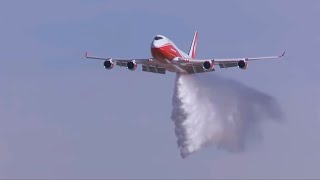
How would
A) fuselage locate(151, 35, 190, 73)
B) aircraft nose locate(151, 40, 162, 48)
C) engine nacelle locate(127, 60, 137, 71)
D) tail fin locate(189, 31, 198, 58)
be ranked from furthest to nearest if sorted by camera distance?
1. tail fin locate(189, 31, 198, 58)
2. engine nacelle locate(127, 60, 137, 71)
3. aircraft nose locate(151, 40, 162, 48)
4. fuselage locate(151, 35, 190, 73)

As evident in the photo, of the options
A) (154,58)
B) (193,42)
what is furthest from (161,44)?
(193,42)

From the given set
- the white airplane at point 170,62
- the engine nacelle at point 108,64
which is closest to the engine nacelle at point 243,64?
the white airplane at point 170,62

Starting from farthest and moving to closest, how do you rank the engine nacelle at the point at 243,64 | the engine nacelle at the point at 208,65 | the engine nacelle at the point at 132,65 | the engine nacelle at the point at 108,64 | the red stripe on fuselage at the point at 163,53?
the engine nacelle at the point at 108,64 → the engine nacelle at the point at 132,65 → the engine nacelle at the point at 208,65 → the engine nacelle at the point at 243,64 → the red stripe on fuselage at the point at 163,53

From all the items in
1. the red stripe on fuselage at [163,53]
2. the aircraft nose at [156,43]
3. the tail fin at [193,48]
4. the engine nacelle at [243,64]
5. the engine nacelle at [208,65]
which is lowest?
the engine nacelle at [243,64]

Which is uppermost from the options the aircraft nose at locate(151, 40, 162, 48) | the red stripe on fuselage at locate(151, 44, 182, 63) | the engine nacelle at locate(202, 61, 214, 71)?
the aircraft nose at locate(151, 40, 162, 48)

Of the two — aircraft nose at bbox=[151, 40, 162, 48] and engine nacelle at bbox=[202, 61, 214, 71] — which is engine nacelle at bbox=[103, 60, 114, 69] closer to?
aircraft nose at bbox=[151, 40, 162, 48]

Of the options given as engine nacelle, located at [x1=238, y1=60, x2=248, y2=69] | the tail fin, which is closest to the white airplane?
engine nacelle, located at [x1=238, y1=60, x2=248, y2=69]

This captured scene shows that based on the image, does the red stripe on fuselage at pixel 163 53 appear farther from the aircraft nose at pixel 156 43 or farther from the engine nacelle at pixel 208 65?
the engine nacelle at pixel 208 65

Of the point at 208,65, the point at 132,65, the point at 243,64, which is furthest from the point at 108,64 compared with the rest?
the point at 243,64

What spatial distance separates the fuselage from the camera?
150 meters

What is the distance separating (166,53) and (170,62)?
4.51 ft

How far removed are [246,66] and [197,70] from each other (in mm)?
7412

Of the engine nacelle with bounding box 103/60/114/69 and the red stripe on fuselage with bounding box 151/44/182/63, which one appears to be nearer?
the red stripe on fuselage with bounding box 151/44/182/63

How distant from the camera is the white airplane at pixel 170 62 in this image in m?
150
